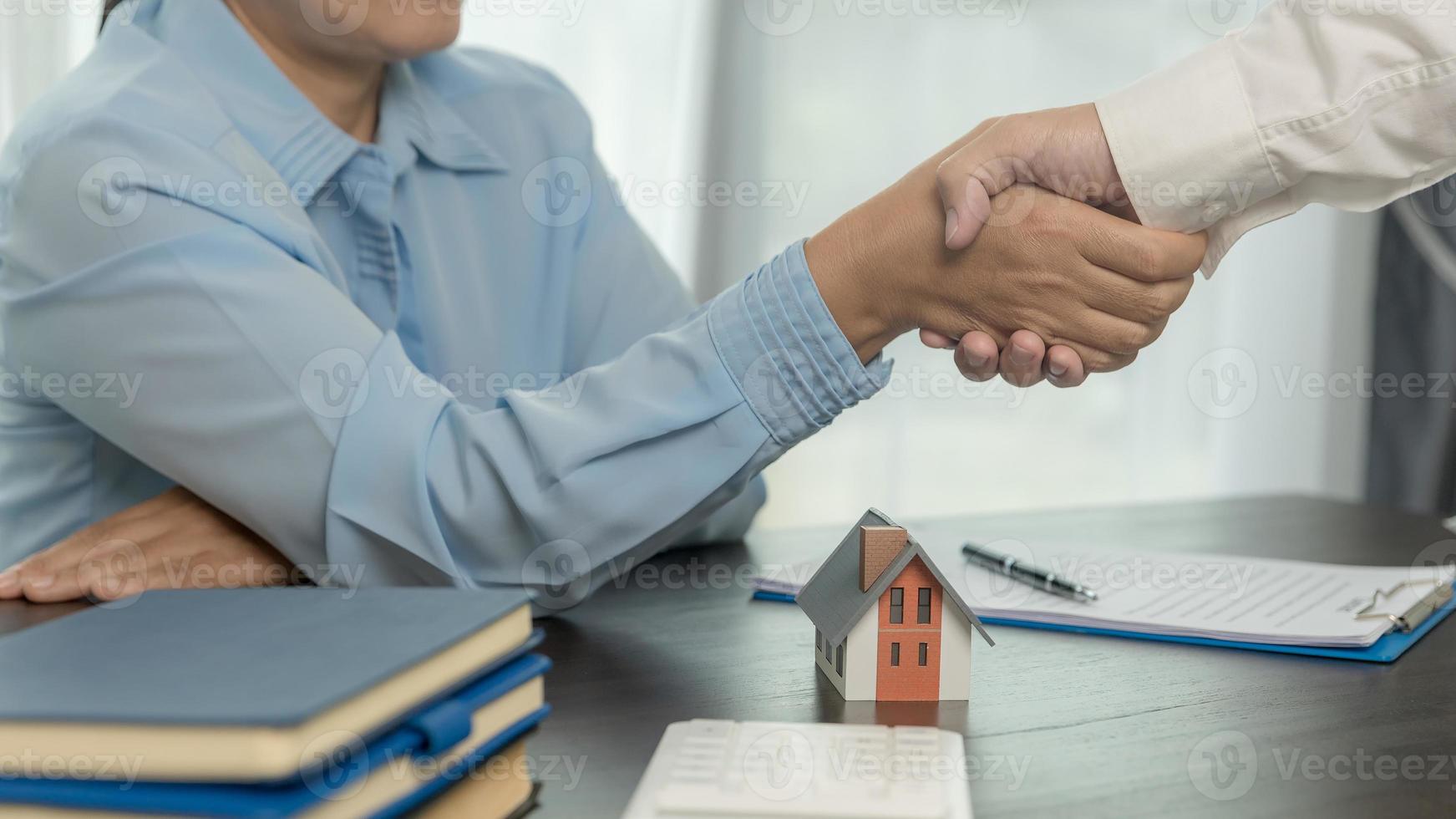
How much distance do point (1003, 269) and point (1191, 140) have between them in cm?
15

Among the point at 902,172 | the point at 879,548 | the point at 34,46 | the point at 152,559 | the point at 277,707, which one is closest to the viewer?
the point at 277,707

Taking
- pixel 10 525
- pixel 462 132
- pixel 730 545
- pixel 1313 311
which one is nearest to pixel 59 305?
pixel 10 525

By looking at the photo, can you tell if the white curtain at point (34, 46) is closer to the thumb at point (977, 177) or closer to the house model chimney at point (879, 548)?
the thumb at point (977, 177)

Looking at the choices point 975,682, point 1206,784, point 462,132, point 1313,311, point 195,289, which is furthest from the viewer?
point 1313,311

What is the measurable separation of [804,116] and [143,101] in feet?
5.36

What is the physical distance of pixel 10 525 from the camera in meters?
1.03

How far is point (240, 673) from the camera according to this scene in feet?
1.43

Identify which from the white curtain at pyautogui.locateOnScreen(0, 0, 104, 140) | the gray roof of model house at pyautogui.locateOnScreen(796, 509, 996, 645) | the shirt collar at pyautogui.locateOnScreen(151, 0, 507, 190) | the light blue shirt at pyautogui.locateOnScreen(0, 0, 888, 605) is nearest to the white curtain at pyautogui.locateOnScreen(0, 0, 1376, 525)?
the white curtain at pyautogui.locateOnScreen(0, 0, 104, 140)

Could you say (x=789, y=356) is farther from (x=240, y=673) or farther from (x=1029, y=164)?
(x=240, y=673)

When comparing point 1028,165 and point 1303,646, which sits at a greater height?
point 1028,165

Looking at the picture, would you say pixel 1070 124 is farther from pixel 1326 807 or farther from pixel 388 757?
pixel 388 757

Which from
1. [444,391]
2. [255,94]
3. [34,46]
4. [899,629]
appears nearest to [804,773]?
[899,629]

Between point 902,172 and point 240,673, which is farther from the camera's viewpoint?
point 902,172

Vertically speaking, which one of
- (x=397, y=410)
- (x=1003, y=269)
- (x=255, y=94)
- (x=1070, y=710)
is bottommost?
(x=1070, y=710)
